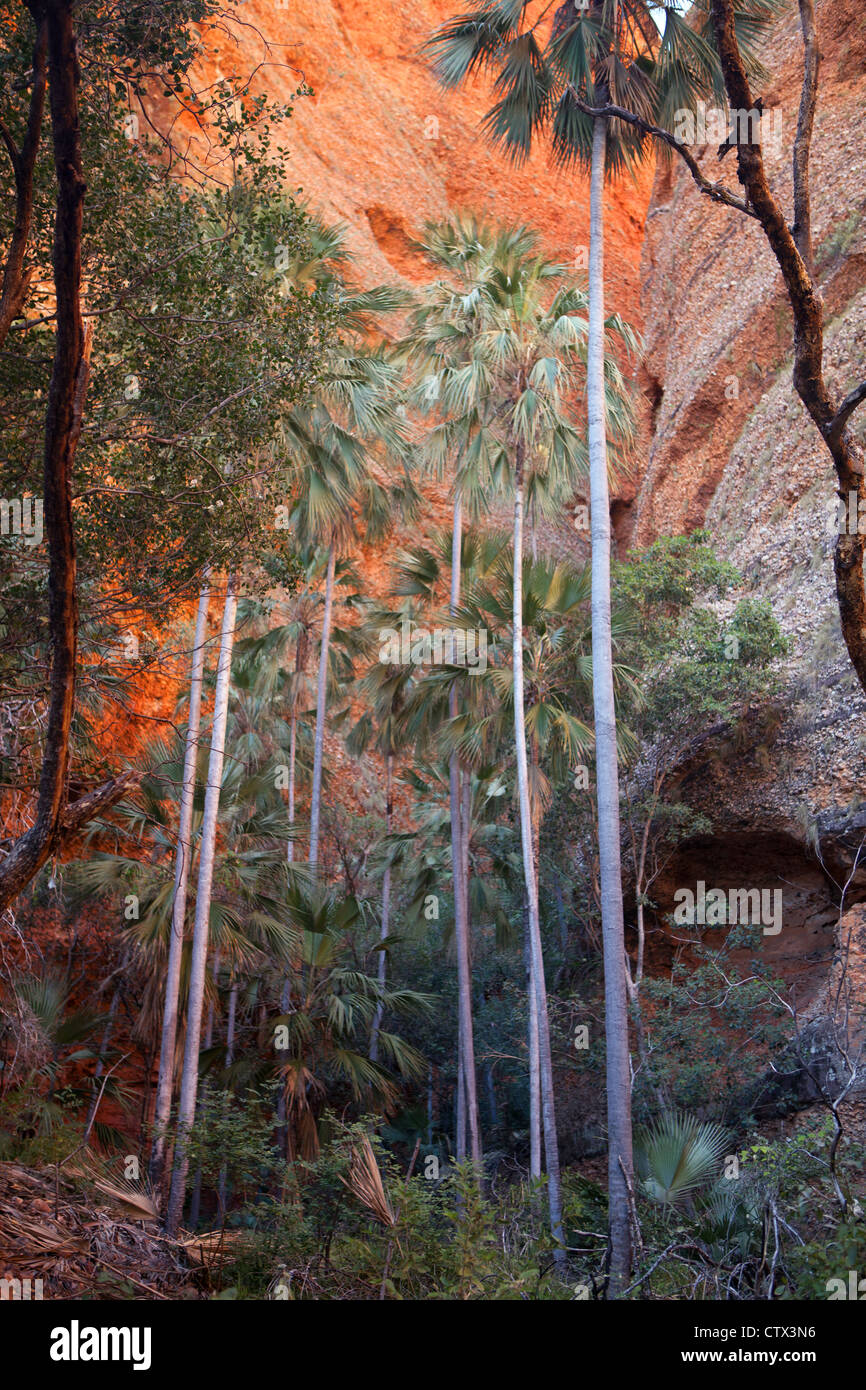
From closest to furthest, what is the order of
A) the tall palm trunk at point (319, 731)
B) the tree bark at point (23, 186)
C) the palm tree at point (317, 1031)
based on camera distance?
the tree bark at point (23, 186), the palm tree at point (317, 1031), the tall palm trunk at point (319, 731)

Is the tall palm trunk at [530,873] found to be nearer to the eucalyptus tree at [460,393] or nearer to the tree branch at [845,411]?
the eucalyptus tree at [460,393]

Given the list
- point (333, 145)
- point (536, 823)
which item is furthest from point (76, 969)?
point (333, 145)

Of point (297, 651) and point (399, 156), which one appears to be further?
point (399, 156)

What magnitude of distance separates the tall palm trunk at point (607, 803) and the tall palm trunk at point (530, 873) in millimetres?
2099

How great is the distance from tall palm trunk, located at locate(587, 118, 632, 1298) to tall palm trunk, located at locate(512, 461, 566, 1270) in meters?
2.10

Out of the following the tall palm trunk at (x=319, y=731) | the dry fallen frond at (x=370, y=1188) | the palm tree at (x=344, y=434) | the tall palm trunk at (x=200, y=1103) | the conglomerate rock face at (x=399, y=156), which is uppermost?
the conglomerate rock face at (x=399, y=156)

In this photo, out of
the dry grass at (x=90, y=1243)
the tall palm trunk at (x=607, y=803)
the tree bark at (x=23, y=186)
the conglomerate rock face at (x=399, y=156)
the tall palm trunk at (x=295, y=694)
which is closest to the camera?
the tree bark at (x=23, y=186)

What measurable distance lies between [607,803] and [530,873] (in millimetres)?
3833

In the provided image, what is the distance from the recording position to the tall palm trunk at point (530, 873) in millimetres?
13062

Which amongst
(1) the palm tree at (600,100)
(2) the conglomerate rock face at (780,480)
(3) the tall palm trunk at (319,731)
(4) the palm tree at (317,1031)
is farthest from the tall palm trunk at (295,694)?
(1) the palm tree at (600,100)

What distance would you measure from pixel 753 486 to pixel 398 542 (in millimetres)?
17564

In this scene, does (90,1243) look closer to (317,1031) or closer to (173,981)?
(173,981)

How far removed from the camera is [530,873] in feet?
48.2

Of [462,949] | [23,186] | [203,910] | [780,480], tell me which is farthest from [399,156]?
[23,186]
